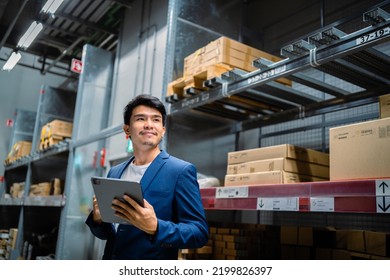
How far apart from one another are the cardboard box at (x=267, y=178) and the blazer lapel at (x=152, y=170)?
2.84 ft

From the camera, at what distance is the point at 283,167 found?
2.15 meters

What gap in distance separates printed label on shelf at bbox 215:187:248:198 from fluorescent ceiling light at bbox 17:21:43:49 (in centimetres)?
198

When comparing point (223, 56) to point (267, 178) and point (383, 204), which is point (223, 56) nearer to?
point (267, 178)

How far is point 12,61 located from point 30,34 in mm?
418

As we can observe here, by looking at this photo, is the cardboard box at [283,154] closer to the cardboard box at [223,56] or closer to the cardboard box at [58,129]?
the cardboard box at [223,56]

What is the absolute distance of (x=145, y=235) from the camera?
1407 mm

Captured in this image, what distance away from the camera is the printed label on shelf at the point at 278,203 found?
188cm

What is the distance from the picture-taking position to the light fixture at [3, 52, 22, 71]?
275 cm

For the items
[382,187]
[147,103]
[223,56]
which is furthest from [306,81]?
[147,103]

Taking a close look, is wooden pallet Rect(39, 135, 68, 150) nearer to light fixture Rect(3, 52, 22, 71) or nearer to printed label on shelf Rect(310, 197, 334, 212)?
light fixture Rect(3, 52, 22, 71)

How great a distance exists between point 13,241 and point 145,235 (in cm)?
522

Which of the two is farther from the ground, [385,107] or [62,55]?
[62,55]

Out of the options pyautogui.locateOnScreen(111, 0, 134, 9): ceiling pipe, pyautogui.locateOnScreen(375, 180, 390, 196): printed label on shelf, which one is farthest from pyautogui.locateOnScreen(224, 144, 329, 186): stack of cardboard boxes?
pyautogui.locateOnScreen(111, 0, 134, 9): ceiling pipe
